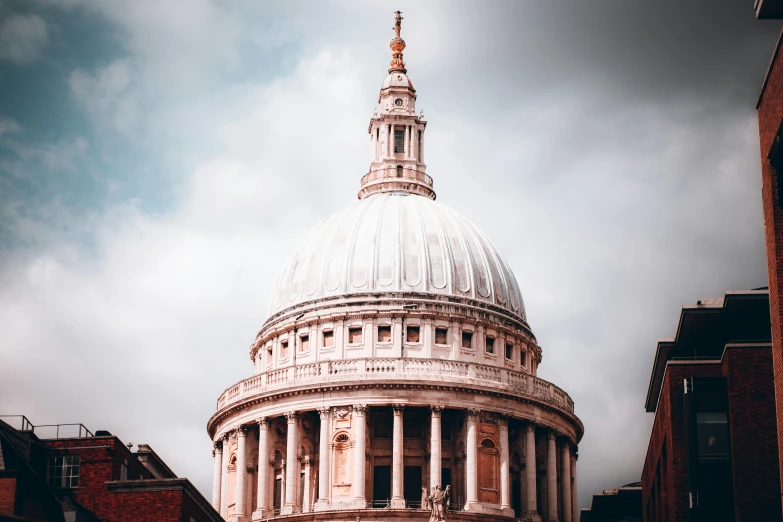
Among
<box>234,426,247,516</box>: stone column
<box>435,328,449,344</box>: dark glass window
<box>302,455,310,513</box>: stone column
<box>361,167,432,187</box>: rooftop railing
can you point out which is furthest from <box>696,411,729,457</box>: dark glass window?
<box>361,167,432,187</box>: rooftop railing

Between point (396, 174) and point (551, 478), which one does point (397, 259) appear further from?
point (551, 478)

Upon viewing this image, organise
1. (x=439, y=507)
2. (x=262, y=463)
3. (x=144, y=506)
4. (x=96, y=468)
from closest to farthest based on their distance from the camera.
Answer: (x=144, y=506) → (x=96, y=468) → (x=439, y=507) → (x=262, y=463)

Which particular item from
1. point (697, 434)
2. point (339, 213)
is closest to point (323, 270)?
point (339, 213)

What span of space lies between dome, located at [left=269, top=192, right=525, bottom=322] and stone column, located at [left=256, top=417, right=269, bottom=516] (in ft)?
33.9

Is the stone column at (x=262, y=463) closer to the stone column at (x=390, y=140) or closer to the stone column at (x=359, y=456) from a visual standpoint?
the stone column at (x=359, y=456)

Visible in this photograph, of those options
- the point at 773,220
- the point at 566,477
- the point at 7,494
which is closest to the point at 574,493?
the point at 566,477

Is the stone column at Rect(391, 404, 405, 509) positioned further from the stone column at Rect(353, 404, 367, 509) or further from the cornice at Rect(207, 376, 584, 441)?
the stone column at Rect(353, 404, 367, 509)

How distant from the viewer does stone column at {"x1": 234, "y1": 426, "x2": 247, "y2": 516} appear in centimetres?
11825

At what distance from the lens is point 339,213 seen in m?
131

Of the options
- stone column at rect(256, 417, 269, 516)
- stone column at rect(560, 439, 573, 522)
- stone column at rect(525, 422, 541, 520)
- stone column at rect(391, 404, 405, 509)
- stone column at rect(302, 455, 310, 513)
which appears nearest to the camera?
stone column at rect(391, 404, 405, 509)

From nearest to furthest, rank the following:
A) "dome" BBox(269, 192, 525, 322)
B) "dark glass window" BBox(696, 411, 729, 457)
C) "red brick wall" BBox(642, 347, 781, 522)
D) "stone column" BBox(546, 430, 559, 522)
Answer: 1. "red brick wall" BBox(642, 347, 781, 522)
2. "dark glass window" BBox(696, 411, 729, 457)
3. "stone column" BBox(546, 430, 559, 522)
4. "dome" BBox(269, 192, 525, 322)

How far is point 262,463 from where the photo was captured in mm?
118312

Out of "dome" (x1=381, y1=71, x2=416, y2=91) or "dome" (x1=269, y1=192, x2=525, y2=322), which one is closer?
"dome" (x1=269, y1=192, x2=525, y2=322)

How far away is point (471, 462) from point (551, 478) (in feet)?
24.1
